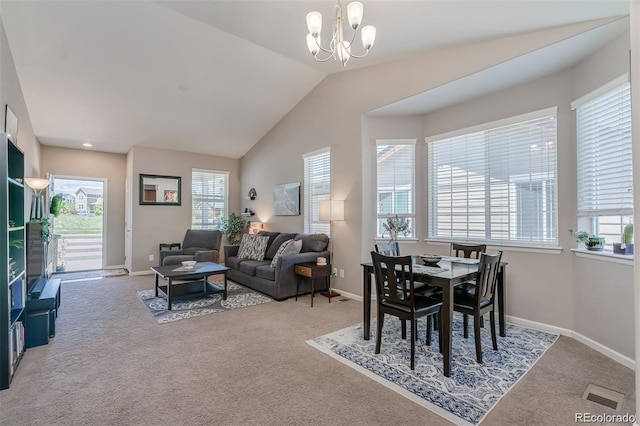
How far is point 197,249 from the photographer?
6.36 m

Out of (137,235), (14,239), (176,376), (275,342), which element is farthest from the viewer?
(137,235)

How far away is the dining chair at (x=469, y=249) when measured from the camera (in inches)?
141

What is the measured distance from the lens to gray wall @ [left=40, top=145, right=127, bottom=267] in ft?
22.4

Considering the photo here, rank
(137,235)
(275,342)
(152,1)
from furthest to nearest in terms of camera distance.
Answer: (137,235), (152,1), (275,342)

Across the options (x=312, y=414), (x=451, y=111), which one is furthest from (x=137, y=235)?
(x=451, y=111)

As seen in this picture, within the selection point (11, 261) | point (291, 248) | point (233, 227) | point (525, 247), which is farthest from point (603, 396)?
point (233, 227)

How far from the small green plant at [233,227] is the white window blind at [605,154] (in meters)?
6.41

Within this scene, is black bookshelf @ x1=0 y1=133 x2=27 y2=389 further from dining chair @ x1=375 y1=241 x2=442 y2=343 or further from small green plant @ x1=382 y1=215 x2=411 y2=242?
small green plant @ x1=382 y1=215 x2=411 y2=242

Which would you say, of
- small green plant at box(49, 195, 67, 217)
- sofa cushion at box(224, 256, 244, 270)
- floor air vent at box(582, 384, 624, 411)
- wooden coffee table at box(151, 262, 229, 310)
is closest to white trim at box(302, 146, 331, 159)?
sofa cushion at box(224, 256, 244, 270)

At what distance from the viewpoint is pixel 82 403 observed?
82.1 inches

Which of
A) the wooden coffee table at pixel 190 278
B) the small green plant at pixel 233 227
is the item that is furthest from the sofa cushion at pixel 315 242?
the small green plant at pixel 233 227

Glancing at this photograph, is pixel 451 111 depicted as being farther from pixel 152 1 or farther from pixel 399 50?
pixel 152 1

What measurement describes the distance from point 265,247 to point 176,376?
10.7 ft

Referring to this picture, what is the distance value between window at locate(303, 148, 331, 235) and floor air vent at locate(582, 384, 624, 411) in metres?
3.70
